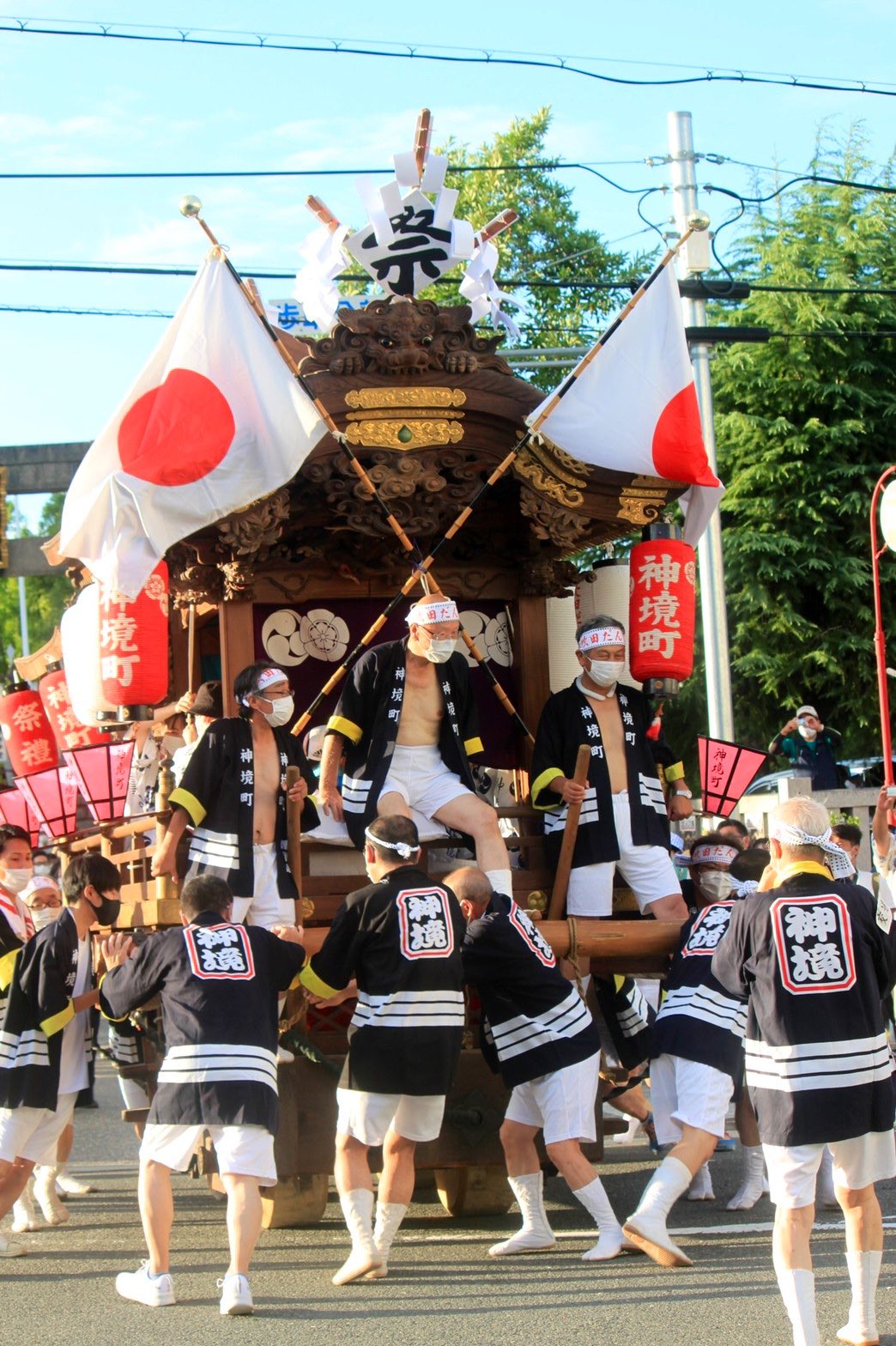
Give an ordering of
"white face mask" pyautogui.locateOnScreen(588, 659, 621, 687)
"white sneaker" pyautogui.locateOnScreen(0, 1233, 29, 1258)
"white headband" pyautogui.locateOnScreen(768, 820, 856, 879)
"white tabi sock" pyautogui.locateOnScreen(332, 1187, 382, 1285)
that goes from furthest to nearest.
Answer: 1. "white face mask" pyautogui.locateOnScreen(588, 659, 621, 687)
2. "white sneaker" pyautogui.locateOnScreen(0, 1233, 29, 1258)
3. "white tabi sock" pyautogui.locateOnScreen(332, 1187, 382, 1285)
4. "white headband" pyautogui.locateOnScreen(768, 820, 856, 879)

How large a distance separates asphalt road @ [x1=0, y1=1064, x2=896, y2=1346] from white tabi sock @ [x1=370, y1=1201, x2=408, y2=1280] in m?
0.10

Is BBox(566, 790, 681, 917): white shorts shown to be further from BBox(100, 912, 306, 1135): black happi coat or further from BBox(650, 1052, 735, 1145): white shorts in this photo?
BBox(100, 912, 306, 1135): black happi coat

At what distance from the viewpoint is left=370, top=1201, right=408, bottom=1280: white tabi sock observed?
655 centimetres

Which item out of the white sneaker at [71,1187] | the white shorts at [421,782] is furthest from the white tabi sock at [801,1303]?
the white sneaker at [71,1187]

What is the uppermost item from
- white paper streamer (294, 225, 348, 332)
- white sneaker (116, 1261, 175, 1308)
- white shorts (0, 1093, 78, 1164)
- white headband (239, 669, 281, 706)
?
white paper streamer (294, 225, 348, 332)

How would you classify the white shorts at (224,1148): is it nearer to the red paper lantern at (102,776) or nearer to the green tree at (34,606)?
the red paper lantern at (102,776)

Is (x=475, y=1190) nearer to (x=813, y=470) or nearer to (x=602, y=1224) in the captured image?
(x=602, y=1224)

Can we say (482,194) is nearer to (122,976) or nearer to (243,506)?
(243,506)

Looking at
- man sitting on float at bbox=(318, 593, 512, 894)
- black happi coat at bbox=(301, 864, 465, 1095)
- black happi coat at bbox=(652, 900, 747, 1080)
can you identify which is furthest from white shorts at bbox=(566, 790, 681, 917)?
black happi coat at bbox=(301, 864, 465, 1095)

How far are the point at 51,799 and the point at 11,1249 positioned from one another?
140 inches

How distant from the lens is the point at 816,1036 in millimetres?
5496

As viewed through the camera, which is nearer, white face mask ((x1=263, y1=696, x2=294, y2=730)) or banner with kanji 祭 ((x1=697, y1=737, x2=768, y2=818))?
white face mask ((x1=263, y1=696, x2=294, y2=730))

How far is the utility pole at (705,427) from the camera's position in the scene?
15.6 m

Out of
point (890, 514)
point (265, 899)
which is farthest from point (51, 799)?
point (890, 514)
